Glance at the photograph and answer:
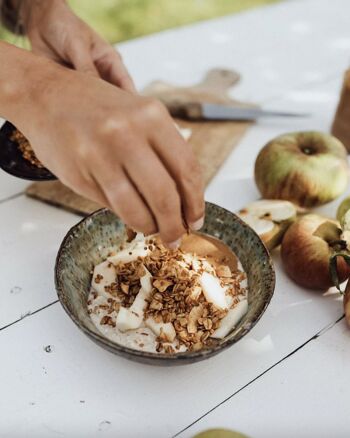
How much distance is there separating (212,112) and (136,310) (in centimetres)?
61

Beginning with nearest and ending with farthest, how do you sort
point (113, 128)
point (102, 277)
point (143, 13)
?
point (113, 128) → point (102, 277) → point (143, 13)

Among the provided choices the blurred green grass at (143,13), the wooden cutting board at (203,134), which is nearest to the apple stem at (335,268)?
the wooden cutting board at (203,134)

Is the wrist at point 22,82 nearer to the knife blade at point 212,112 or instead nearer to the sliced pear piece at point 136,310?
the sliced pear piece at point 136,310

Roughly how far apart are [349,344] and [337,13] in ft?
4.00

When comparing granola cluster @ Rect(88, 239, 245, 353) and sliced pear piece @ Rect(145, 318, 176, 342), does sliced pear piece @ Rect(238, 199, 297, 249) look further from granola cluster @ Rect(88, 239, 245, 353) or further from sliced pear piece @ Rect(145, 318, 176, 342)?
sliced pear piece @ Rect(145, 318, 176, 342)

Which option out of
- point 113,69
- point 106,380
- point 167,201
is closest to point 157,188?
point 167,201

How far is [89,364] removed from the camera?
84 cm

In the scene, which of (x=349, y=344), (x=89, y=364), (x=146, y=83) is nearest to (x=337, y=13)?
(x=146, y=83)

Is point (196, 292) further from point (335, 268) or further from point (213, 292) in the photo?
point (335, 268)

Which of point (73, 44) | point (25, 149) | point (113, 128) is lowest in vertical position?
point (25, 149)

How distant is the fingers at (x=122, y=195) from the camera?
63 centimetres

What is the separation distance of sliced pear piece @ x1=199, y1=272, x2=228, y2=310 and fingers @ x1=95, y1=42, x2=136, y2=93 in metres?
0.43

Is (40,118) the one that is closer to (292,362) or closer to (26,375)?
(26,375)

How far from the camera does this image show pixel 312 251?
36.9 inches
